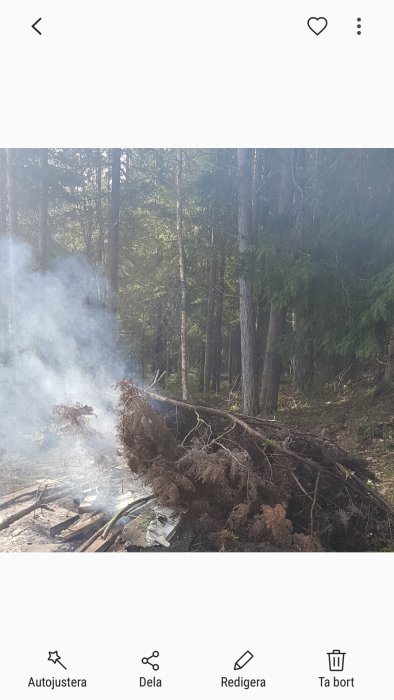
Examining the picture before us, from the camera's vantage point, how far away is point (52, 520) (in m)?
3.02

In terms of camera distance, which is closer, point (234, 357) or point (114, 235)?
point (234, 357)

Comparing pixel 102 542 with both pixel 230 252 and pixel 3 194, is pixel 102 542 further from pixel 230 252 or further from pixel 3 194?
pixel 3 194

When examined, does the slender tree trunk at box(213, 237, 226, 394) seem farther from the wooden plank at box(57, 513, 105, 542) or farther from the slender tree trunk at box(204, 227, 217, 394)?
the wooden plank at box(57, 513, 105, 542)

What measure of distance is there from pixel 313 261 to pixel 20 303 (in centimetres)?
379

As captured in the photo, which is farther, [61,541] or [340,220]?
[340,220]

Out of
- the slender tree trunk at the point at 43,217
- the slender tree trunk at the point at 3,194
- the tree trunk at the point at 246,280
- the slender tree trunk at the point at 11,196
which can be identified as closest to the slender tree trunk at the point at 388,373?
the tree trunk at the point at 246,280

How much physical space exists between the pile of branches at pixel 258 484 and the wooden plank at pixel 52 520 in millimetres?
582

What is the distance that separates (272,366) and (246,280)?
4.70ft

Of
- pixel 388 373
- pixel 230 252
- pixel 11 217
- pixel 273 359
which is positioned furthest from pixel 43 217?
pixel 388 373

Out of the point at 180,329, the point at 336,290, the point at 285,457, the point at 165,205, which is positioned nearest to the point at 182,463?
the point at 285,457

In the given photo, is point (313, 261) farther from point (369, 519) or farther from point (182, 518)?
point (182, 518)

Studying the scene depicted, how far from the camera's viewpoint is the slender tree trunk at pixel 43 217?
666cm

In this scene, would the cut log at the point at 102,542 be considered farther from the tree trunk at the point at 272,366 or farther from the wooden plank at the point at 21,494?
the tree trunk at the point at 272,366

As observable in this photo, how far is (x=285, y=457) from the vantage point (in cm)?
305
